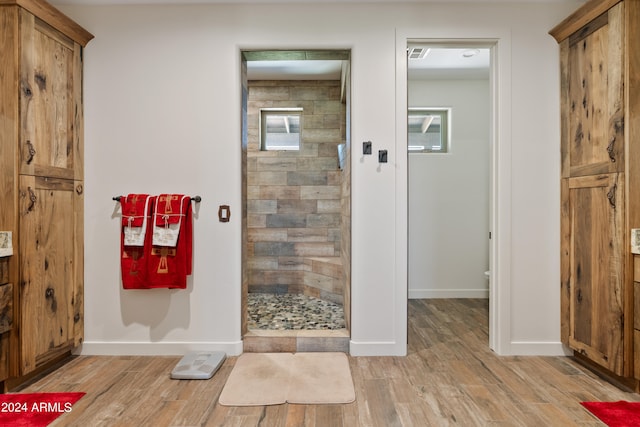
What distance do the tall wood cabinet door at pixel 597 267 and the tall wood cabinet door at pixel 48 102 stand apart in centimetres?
345

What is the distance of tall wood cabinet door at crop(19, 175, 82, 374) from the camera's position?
2.08m

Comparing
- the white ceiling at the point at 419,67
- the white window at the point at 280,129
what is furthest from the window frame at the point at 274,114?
the white ceiling at the point at 419,67

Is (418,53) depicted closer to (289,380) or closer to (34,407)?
(289,380)

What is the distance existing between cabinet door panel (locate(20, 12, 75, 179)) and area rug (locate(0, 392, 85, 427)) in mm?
1259

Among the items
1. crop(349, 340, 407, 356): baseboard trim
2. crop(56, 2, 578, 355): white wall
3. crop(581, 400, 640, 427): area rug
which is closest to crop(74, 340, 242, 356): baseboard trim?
crop(56, 2, 578, 355): white wall

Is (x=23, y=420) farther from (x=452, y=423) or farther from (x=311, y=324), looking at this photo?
(x=452, y=423)

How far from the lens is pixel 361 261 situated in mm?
2551

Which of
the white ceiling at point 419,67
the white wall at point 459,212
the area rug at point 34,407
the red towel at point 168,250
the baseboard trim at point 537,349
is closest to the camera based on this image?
the area rug at point 34,407

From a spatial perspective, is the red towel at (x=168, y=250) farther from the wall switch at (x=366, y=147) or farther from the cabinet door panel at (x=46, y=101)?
the wall switch at (x=366, y=147)

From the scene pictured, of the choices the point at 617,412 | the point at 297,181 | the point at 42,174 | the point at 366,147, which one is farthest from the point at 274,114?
the point at 617,412

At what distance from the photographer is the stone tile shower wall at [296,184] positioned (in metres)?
4.29

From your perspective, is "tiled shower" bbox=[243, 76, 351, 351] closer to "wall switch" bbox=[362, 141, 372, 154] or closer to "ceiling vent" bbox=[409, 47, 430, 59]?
"ceiling vent" bbox=[409, 47, 430, 59]

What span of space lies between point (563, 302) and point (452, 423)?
1.39m

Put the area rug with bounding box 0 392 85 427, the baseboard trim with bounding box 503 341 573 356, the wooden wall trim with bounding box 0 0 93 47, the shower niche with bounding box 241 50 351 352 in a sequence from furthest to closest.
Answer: the shower niche with bounding box 241 50 351 352, the baseboard trim with bounding box 503 341 573 356, the wooden wall trim with bounding box 0 0 93 47, the area rug with bounding box 0 392 85 427
